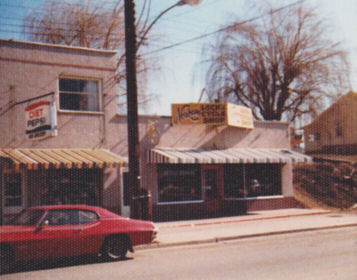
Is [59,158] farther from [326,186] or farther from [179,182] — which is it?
[326,186]

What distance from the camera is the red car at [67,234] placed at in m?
9.24

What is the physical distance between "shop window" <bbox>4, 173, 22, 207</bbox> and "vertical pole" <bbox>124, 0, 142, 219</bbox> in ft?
16.5

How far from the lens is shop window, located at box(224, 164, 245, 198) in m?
→ 21.8

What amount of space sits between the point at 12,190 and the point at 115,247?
739 centimetres

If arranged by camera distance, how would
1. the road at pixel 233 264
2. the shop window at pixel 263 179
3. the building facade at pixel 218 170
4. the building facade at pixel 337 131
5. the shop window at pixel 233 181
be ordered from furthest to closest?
the building facade at pixel 337 131
the shop window at pixel 263 179
the shop window at pixel 233 181
the building facade at pixel 218 170
the road at pixel 233 264

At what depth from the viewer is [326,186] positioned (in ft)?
86.9

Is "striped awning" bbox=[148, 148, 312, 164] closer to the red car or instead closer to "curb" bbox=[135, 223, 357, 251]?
"curb" bbox=[135, 223, 357, 251]

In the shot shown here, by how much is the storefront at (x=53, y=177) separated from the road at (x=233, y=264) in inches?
202

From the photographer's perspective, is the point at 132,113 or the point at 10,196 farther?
the point at 10,196

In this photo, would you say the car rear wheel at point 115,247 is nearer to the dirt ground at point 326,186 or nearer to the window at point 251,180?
the window at point 251,180

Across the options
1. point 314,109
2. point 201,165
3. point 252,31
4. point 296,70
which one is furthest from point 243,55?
point 201,165

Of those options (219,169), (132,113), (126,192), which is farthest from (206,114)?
(132,113)

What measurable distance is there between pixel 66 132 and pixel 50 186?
2.08m

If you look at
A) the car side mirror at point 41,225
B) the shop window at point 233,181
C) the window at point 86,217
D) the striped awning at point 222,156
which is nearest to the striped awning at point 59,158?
the striped awning at point 222,156
